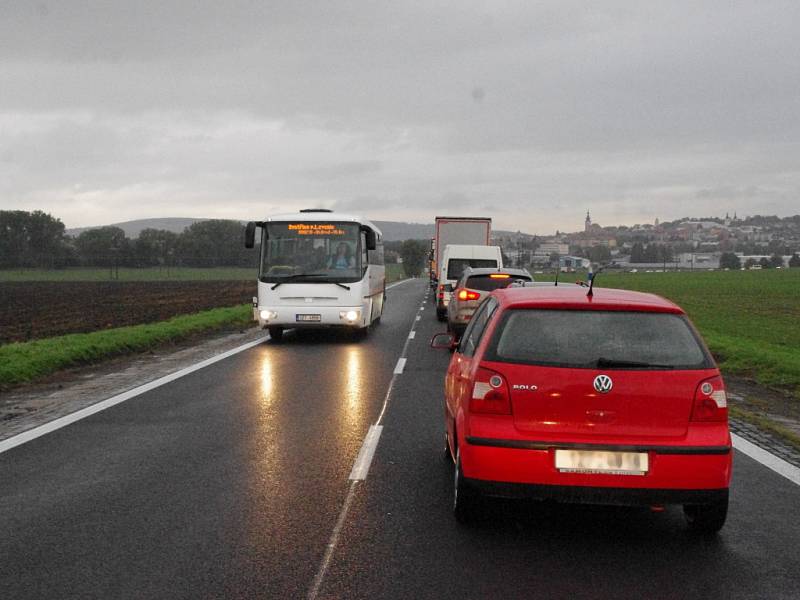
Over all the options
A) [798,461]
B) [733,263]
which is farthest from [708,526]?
[733,263]

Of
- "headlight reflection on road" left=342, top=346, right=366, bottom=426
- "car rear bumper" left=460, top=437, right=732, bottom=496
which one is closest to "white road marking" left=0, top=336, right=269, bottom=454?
"headlight reflection on road" left=342, top=346, right=366, bottom=426

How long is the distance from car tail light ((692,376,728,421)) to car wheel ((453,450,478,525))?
140 centimetres

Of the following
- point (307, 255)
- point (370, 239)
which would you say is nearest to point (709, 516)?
point (307, 255)

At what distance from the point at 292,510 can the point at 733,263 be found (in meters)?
159

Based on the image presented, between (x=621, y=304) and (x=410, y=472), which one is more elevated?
(x=621, y=304)

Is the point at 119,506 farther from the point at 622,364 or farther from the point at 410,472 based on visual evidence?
the point at 622,364

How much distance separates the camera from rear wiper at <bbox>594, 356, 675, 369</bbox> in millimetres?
4695

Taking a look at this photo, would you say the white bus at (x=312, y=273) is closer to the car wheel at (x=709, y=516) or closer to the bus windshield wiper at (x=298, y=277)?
the bus windshield wiper at (x=298, y=277)

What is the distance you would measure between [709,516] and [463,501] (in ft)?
4.85

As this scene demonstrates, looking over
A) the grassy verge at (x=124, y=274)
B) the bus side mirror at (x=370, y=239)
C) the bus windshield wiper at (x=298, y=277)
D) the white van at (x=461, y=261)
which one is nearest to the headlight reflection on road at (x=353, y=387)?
the bus windshield wiper at (x=298, y=277)

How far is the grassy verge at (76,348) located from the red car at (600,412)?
890 centimetres

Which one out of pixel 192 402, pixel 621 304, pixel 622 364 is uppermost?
pixel 621 304

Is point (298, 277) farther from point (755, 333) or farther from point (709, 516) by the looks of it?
point (709, 516)

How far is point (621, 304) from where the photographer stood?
491 centimetres
